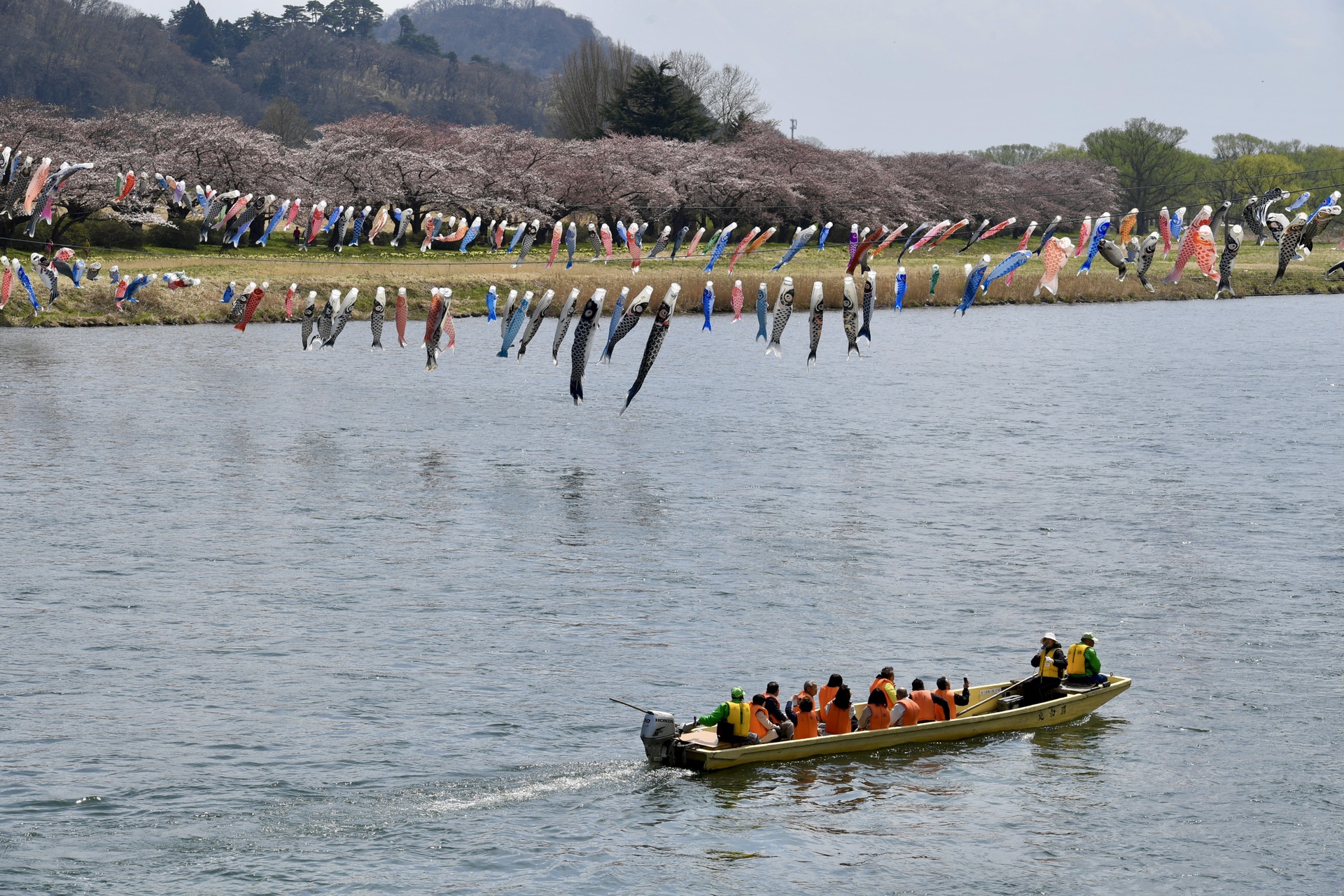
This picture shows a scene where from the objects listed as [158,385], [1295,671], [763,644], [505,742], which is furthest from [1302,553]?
[158,385]

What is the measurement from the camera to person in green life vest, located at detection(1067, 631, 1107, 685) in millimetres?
32156

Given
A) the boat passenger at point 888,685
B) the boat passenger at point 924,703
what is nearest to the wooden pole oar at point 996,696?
the boat passenger at point 924,703

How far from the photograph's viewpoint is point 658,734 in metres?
28.4

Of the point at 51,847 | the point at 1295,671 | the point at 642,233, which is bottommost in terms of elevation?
the point at 51,847

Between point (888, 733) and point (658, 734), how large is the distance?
4.92 meters

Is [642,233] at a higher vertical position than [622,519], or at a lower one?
higher

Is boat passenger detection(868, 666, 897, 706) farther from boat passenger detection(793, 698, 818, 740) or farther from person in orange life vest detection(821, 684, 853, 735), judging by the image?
boat passenger detection(793, 698, 818, 740)

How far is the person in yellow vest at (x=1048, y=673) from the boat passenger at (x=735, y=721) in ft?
23.2

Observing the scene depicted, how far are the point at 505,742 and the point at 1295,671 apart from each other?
62.3ft

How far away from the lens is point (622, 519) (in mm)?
49000

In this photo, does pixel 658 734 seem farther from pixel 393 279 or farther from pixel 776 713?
pixel 393 279

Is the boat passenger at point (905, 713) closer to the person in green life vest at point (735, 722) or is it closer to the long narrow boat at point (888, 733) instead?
the long narrow boat at point (888, 733)

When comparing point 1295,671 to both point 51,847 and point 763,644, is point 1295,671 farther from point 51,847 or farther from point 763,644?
point 51,847

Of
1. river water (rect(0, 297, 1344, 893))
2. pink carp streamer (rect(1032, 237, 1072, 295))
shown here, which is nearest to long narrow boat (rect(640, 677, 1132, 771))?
river water (rect(0, 297, 1344, 893))
